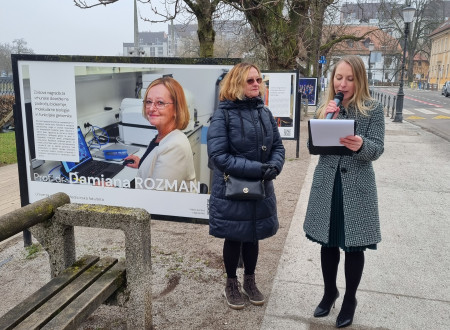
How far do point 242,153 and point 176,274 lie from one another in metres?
1.47

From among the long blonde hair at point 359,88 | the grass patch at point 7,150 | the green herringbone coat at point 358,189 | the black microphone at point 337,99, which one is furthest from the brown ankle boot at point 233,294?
the grass patch at point 7,150

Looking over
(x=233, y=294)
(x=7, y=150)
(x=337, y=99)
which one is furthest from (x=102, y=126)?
(x=7, y=150)

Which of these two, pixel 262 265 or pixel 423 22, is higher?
pixel 423 22

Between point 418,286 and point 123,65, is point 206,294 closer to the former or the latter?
point 418,286

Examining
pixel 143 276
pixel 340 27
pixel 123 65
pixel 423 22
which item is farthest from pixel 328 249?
pixel 423 22

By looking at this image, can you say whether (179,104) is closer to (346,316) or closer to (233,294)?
(233,294)

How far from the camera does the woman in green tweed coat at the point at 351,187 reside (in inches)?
116

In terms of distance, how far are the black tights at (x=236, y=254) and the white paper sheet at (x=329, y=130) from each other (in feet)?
3.27

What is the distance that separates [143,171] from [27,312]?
1818mm

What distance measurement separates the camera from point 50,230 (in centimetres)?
288

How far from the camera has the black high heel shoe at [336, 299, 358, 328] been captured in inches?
122

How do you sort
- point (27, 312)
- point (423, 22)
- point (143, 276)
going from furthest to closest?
point (423, 22), point (143, 276), point (27, 312)

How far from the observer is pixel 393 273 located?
3.99m

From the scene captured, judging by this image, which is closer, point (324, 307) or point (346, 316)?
point (346, 316)
